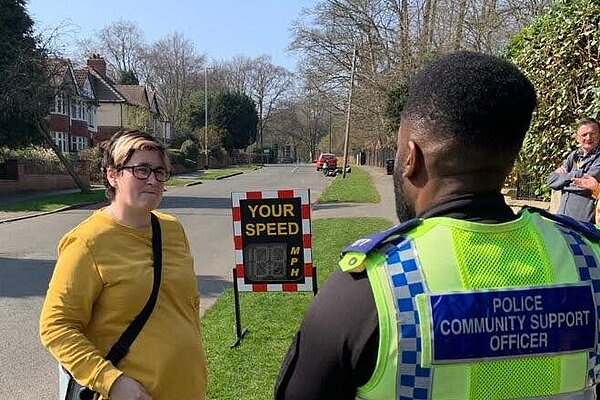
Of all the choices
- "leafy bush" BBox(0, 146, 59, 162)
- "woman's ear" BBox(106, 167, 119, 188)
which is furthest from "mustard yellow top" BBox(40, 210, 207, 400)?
"leafy bush" BBox(0, 146, 59, 162)

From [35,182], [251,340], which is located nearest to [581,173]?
[251,340]

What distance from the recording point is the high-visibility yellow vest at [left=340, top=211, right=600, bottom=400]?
1268mm

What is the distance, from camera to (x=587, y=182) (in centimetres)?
605

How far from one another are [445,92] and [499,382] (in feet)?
2.04

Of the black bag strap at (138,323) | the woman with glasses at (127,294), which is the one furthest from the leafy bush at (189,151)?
the black bag strap at (138,323)

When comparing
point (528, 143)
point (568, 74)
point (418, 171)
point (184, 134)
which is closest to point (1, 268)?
point (528, 143)

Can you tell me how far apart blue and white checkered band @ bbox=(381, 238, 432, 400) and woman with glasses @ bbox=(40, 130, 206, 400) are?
4.75 ft

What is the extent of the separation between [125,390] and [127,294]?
366mm

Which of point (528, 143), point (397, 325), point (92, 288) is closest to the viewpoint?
point (397, 325)

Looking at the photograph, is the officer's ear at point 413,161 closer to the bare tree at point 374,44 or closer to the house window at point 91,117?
the bare tree at point 374,44

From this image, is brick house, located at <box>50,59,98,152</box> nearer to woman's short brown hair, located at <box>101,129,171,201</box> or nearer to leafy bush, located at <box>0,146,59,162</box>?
leafy bush, located at <box>0,146,59,162</box>

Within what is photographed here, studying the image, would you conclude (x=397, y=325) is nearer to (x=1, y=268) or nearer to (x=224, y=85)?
(x=1, y=268)

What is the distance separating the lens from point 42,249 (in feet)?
40.3

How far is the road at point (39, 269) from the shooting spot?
5441 mm
